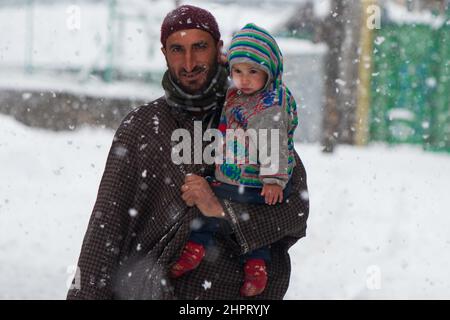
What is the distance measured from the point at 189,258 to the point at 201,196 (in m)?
0.27

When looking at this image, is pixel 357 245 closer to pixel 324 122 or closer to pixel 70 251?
pixel 70 251

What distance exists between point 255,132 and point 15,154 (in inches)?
329

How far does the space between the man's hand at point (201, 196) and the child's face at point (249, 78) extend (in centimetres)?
42

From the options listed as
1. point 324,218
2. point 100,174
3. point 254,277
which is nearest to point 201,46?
point 254,277

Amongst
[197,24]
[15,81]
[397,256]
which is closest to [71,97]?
[15,81]

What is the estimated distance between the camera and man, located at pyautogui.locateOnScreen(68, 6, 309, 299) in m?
3.53

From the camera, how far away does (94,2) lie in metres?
17.2

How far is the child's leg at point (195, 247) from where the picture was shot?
3502 mm

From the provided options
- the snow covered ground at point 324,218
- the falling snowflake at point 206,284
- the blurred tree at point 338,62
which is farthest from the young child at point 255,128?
the blurred tree at point 338,62

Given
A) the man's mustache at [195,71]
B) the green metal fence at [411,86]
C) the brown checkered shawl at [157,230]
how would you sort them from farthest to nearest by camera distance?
1. the green metal fence at [411,86]
2. the man's mustache at [195,71]
3. the brown checkered shawl at [157,230]

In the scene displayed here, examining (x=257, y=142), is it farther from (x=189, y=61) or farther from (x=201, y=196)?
(x=189, y=61)

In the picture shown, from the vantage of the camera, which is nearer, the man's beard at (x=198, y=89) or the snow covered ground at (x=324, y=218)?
the man's beard at (x=198, y=89)

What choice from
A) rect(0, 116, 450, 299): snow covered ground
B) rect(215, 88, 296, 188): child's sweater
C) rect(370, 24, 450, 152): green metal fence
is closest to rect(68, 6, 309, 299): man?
rect(215, 88, 296, 188): child's sweater

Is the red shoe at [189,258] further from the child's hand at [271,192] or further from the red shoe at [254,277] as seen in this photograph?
the child's hand at [271,192]
